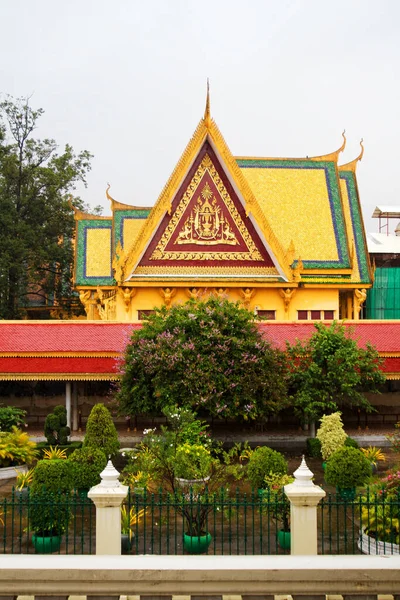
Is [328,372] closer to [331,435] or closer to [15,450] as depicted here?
[331,435]

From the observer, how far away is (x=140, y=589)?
6.99 m

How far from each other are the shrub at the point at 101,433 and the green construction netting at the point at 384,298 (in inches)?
752

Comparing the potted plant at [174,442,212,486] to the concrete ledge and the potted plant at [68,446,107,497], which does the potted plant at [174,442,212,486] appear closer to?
the potted plant at [68,446,107,497]

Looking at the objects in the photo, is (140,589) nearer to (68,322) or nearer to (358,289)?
(68,322)

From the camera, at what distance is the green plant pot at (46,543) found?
977 cm

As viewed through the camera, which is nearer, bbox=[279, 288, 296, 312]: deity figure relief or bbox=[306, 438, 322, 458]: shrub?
bbox=[306, 438, 322, 458]: shrub

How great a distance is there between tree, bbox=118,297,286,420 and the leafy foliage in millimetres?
763

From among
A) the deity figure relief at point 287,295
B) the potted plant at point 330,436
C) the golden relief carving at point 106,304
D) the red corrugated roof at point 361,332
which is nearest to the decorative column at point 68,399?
the golden relief carving at point 106,304

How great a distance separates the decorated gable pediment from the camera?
23.8 metres

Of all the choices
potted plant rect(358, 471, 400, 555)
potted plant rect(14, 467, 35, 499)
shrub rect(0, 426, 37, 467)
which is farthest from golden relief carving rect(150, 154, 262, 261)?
potted plant rect(358, 471, 400, 555)

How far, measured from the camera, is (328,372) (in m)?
17.6

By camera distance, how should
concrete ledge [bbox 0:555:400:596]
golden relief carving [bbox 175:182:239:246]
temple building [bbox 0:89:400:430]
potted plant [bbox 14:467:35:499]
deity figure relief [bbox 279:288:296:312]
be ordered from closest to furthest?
concrete ledge [bbox 0:555:400:596] < potted plant [bbox 14:467:35:499] < temple building [bbox 0:89:400:430] < golden relief carving [bbox 175:182:239:246] < deity figure relief [bbox 279:288:296:312]

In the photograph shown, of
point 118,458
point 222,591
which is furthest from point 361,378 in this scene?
point 222,591

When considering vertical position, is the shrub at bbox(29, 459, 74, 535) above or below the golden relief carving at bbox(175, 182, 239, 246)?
below
